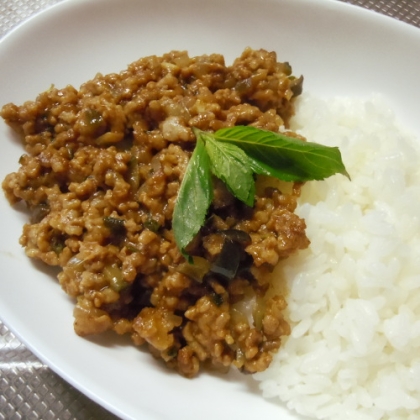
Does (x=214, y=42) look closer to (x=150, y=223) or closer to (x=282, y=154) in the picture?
(x=282, y=154)

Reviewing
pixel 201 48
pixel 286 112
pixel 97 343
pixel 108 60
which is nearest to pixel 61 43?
pixel 108 60

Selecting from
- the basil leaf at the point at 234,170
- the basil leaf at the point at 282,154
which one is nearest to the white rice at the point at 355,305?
the basil leaf at the point at 282,154

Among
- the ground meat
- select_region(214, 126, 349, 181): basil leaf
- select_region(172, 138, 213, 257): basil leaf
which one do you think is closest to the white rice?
the ground meat

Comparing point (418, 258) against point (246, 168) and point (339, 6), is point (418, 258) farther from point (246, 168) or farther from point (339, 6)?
point (339, 6)

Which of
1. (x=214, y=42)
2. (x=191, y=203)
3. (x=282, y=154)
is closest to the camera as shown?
(x=191, y=203)

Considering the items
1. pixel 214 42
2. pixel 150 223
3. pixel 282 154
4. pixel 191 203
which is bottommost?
pixel 150 223

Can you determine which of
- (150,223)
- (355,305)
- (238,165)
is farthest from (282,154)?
A: (355,305)

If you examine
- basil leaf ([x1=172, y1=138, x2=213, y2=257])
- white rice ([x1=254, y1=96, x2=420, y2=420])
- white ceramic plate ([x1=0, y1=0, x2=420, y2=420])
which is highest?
white ceramic plate ([x1=0, y1=0, x2=420, y2=420])

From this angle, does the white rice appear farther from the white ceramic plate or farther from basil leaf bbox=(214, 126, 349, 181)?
the white ceramic plate
